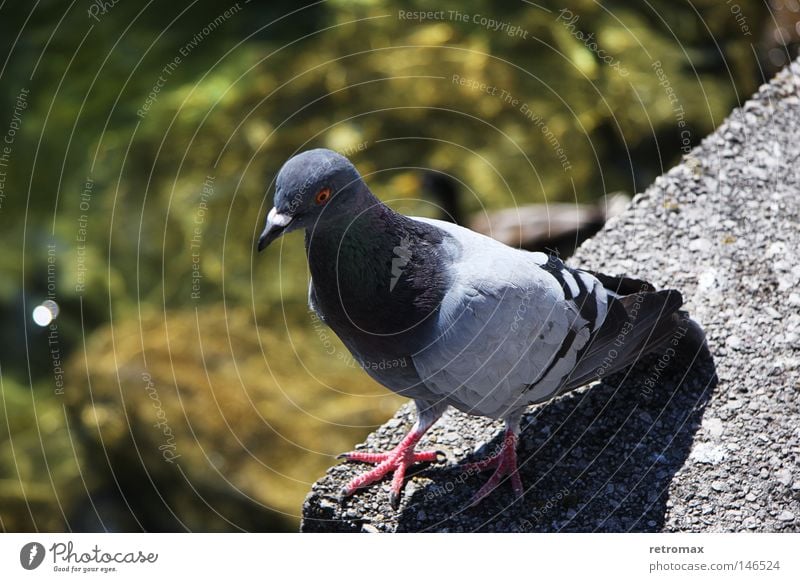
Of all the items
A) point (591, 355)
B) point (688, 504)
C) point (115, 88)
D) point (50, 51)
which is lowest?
point (688, 504)

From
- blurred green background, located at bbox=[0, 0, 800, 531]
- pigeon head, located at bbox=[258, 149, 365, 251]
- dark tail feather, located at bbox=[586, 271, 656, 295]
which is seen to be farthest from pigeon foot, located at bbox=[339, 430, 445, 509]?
blurred green background, located at bbox=[0, 0, 800, 531]

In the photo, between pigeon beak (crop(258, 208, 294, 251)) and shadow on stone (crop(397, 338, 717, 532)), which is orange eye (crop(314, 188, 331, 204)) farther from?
shadow on stone (crop(397, 338, 717, 532))

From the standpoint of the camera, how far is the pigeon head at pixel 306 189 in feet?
6.31

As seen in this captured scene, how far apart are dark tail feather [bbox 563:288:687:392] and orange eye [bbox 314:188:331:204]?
0.89 meters

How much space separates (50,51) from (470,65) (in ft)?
7.85

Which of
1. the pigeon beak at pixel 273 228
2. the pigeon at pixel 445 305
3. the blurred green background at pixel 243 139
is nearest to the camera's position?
the pigeon beak at pixel 273 228

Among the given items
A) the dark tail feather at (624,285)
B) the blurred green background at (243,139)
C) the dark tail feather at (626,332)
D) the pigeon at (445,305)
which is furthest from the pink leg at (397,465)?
the blurred green background at (243,139)

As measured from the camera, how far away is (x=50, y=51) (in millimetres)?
4695

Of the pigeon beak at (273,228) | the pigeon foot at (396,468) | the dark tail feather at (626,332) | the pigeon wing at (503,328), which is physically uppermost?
the pigeon beak at (273,228)

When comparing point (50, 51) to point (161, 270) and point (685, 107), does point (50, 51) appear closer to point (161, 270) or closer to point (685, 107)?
point (161, 270)

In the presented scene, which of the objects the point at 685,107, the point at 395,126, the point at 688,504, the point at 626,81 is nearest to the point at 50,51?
the point at 395,126
